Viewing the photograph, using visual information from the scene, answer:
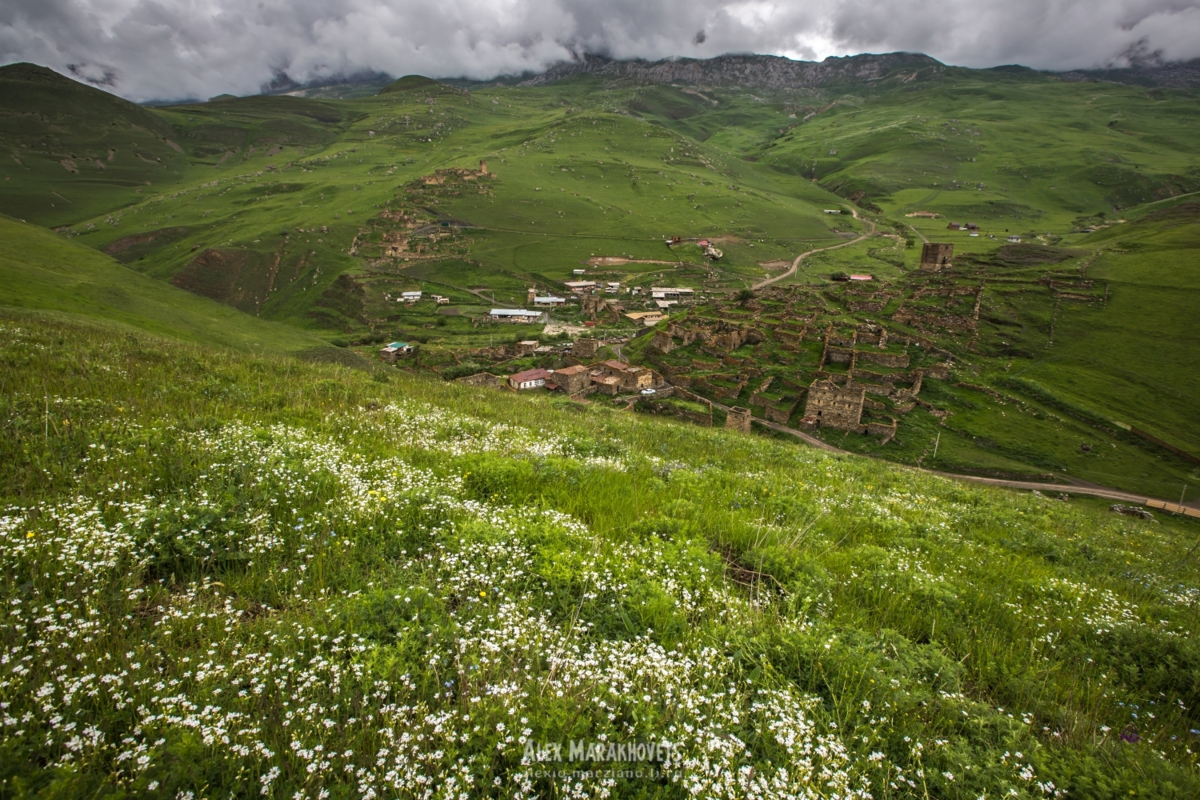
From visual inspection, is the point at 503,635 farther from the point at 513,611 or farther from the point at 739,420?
the point at 739,420

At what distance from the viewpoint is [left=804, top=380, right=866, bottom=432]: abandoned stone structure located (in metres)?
44.3

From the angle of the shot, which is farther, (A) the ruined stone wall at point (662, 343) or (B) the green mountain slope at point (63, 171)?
(B) the green mountain slope at point (63, 171)

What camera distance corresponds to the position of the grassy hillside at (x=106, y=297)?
32844 mm

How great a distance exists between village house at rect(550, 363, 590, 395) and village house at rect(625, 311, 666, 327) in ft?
106

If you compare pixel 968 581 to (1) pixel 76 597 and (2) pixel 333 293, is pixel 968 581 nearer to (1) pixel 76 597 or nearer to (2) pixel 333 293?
(1) pixel 76 597

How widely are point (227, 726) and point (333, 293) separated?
114465mm

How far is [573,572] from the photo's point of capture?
15.1ft

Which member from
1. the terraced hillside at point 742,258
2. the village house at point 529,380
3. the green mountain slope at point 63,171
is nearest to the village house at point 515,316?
the terraced hillside at point 742,258

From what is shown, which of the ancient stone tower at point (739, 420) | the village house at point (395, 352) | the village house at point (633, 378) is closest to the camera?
the ancient stone tower at point (739, 420)

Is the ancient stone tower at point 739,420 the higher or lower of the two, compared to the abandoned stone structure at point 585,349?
lower

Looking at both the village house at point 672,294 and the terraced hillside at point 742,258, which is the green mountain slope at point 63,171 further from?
the village house at point 672,294

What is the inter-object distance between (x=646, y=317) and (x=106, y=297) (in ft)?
219

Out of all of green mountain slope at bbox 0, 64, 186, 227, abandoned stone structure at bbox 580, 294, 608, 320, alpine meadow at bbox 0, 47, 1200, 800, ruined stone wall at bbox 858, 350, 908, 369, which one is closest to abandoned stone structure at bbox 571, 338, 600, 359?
abandoned stone structure at bbox 580, 294, 608, 320

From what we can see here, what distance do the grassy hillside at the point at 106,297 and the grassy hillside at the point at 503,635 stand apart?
34597 mm
